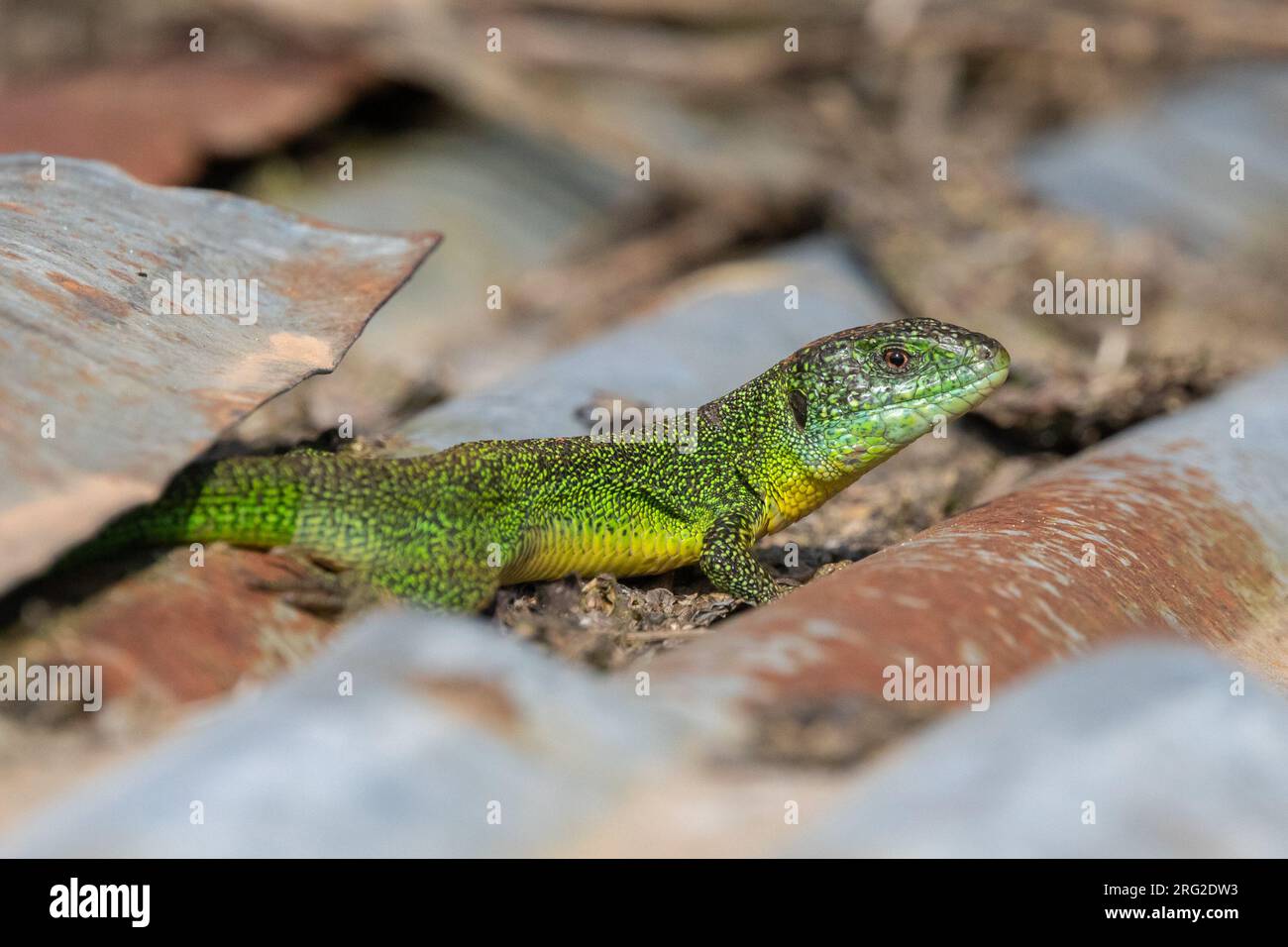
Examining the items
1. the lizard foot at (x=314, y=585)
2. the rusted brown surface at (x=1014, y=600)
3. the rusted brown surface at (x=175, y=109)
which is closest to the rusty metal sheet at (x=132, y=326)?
the lizard foot at (x=314, y=585)

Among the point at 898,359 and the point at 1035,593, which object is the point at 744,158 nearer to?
the point at 898,359

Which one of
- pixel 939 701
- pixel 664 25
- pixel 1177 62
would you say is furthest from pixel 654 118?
pixel 939 701

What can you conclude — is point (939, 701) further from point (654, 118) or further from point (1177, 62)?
point (1177, 62)

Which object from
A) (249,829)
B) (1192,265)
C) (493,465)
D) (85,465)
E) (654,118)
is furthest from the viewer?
(654,118)

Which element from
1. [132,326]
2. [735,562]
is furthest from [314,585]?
[735,562]

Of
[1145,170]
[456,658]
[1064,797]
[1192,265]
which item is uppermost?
[1145,170]

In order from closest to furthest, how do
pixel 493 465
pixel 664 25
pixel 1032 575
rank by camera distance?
pixel 1032 575, pixel 493 465, pixel 664 25

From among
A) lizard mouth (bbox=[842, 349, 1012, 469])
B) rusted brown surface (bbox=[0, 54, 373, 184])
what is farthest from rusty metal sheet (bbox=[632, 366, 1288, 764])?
rusted brown surface (bbox=[0, 54, 373, 184])
